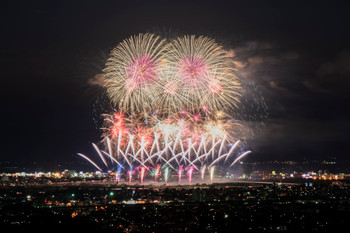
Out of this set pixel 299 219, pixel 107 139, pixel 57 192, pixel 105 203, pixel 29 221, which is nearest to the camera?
pixel 107 139

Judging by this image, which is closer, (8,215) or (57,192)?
(8,215)

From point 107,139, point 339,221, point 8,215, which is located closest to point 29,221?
point 8,215

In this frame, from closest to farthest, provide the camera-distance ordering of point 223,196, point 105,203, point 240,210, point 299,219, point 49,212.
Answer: point 299,219, point 49,212, point 240,210, point 105,203, point 223,196

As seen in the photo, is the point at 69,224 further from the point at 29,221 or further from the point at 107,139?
the point at 107,139

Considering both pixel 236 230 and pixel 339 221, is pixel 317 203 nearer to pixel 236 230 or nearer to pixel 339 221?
pixel 339 221

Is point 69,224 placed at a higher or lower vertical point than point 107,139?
lower

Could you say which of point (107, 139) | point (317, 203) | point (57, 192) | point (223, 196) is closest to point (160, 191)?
point (223, 196)
